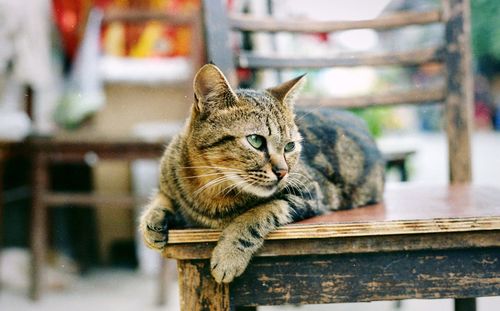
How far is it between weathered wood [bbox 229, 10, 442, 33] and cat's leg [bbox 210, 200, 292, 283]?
707mm

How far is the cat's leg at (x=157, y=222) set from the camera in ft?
2.71

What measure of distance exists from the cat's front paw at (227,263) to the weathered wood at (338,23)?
0.80m

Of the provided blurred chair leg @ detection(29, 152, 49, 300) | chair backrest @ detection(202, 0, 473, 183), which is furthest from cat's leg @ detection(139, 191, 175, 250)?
blurred chair leg @ detection(29, 152, 49, 300)

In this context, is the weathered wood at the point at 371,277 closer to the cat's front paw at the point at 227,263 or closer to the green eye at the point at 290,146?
the cat's front paw at the point at 227,263

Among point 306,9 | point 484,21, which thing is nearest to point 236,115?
point 306,9

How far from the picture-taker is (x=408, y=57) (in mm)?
1483

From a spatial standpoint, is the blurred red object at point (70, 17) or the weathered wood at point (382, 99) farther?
the blurred red object at point (70, 17)

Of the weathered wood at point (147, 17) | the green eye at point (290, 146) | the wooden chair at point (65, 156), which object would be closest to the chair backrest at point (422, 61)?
the green eye at point (290, 146)

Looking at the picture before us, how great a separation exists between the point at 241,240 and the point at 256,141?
0.21 m

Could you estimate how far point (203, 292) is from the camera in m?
0.77

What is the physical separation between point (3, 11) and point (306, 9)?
141 centimetres

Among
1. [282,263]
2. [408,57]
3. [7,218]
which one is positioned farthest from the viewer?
[7,218]

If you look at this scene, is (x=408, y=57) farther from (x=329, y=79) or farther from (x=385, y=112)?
(x=385, y=112)

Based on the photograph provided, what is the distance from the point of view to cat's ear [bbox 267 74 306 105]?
1029mm
